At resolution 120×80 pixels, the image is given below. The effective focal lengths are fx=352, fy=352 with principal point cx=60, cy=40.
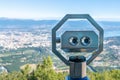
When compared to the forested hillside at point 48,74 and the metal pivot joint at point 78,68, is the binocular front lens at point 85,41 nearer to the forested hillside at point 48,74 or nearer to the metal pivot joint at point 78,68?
the metal pivot joint at point 78,68

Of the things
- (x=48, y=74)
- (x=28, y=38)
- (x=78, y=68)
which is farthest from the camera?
(x=48, y=74)

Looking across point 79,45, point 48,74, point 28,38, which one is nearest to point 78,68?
point 79,45

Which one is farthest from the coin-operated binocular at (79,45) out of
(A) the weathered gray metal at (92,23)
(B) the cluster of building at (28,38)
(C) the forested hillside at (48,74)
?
(C) the forested hillside at (48,74)

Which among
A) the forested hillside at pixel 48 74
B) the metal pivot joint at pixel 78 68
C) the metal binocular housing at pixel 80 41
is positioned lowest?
the forested hillside at pixel 48 74

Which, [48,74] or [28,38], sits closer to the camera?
[28,38]

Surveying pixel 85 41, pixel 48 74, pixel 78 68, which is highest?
pixel 85 41

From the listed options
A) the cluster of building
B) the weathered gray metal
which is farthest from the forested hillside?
the weathered gray metal

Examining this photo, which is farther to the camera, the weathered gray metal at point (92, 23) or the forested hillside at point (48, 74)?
the forested hillside at point (48, 74)

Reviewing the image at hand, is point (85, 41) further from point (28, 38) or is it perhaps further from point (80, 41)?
point (28, 38)

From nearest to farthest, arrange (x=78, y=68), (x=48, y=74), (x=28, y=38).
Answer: (x=78, y=68) < (x=28, y=38) < (x=48, y=74)

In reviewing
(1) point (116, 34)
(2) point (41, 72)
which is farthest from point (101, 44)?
(2) point (41, 72)
